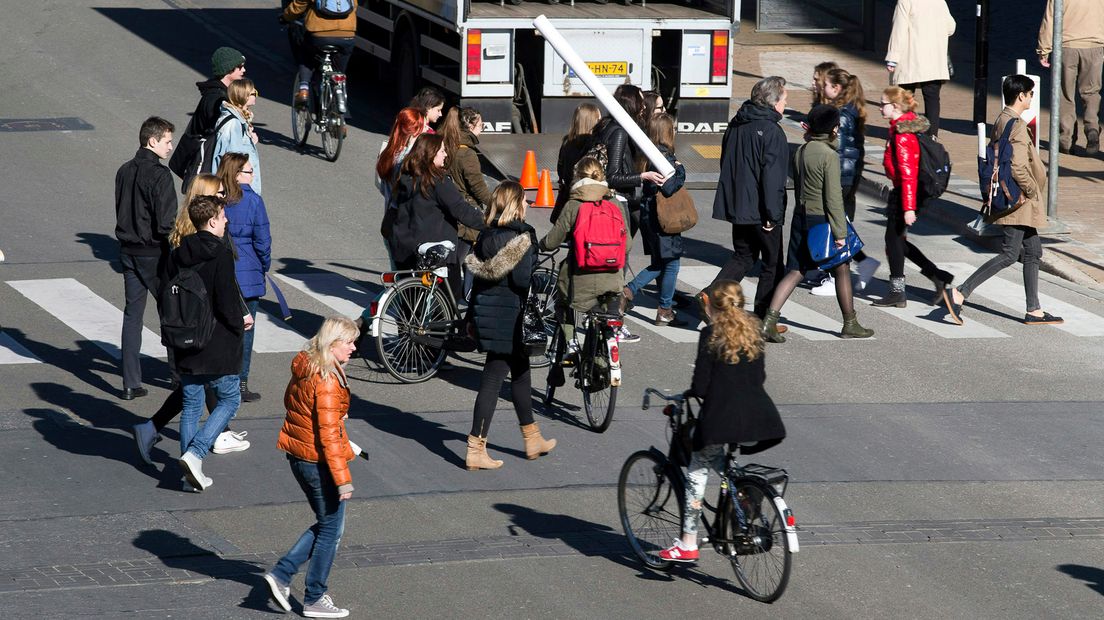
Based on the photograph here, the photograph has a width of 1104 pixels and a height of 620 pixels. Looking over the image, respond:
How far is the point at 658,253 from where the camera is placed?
12.0m

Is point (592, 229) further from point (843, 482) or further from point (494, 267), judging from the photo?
point (843, 482)

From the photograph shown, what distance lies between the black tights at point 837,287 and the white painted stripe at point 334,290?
3177 millimetres

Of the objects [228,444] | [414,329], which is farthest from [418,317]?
[228,444]

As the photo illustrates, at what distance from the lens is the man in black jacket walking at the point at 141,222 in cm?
977

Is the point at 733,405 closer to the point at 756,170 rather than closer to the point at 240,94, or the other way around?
the point at 756,170

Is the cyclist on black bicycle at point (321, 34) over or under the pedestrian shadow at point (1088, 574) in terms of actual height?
over

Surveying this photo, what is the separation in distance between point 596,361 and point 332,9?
8.43 metres

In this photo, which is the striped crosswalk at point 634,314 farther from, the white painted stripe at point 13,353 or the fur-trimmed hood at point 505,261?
the fur-trimmed hood at point 505,261

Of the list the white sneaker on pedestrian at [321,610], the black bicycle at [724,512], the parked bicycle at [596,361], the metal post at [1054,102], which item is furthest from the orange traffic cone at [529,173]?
the white sneaker on pedestrian at [321,610]

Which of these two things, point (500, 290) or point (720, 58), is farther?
point (720, 58)

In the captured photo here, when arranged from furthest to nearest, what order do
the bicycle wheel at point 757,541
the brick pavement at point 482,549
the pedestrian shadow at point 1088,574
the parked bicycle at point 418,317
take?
the parked bicycle at point 418,317 < the pedestrian shadow at point 1088,574 < the brick pavement at point 482,549 < the bicycle wheel at point 757,541

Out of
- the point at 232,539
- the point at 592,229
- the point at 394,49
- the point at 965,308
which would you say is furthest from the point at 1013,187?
the point at 394,49

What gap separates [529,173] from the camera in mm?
15938

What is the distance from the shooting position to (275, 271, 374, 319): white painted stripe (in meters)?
12.4
